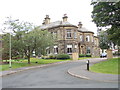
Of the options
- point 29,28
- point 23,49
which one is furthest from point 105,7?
point 23,49

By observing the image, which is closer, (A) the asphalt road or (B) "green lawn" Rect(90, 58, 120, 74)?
(A) the asphalt road

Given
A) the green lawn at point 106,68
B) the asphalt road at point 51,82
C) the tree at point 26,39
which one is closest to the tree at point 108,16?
the green lawn at point 106,68

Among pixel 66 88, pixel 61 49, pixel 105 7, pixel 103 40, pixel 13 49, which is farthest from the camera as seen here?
pixel 103 40


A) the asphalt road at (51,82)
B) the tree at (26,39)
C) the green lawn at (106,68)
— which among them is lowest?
the asphalt road at (51,82)

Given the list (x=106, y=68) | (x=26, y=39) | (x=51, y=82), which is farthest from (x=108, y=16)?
(x=51, y=82)

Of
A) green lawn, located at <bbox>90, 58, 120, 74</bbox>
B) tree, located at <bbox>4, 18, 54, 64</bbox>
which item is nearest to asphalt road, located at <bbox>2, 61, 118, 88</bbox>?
green lawn, located at <bbox>90, 58, 120, 74</bbox>

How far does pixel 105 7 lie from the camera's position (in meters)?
21.7

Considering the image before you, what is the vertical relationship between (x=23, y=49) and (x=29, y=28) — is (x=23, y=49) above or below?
below

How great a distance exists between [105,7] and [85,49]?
996 inches

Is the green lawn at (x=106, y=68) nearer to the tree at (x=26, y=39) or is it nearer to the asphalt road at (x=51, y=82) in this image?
the asphalt road at (x=51, y=82)

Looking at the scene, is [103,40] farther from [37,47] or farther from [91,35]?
[37,47]

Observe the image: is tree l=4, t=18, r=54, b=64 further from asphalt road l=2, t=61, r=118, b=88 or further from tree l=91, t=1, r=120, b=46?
asphalt road l=2, t=61, r=118, b=88

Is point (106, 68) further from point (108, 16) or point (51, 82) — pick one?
point (51, 82)

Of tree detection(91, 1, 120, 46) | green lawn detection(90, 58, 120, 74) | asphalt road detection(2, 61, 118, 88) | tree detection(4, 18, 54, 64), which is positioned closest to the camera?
asphalt road detection(2, 61, 118, 88)
